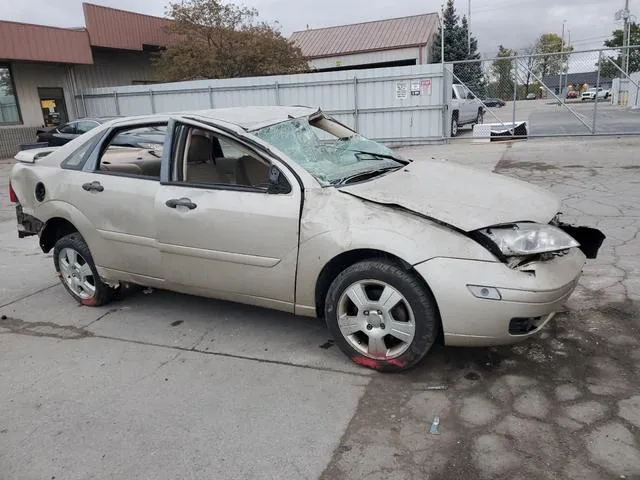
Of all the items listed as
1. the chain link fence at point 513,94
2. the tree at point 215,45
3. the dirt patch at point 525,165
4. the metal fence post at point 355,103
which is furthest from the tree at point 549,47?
the tree at point 215,45

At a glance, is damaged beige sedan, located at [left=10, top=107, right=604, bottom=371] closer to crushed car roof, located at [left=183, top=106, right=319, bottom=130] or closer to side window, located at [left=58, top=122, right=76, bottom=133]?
crushed car roof, located at [left=183, top=106, right=319, bottom=130]

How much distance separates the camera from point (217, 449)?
8.77 feet

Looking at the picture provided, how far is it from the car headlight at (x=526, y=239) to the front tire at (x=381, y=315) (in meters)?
0.49

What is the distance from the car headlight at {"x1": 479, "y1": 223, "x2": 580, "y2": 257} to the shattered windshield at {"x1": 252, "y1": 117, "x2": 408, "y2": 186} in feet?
3.31

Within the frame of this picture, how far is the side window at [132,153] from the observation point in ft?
14.1

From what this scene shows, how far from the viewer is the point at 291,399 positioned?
3080 millimetres

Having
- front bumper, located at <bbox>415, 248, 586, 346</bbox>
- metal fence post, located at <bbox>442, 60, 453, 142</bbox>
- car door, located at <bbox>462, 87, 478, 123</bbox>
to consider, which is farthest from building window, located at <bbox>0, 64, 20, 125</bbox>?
front bumper, located at <bbox>415, 248, 586, 346</bbox>

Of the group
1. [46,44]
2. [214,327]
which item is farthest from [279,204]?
[46,44]

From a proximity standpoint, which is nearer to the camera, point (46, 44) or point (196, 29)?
point (46, 44)

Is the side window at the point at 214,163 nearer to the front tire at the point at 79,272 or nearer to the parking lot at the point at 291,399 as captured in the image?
the parking lot at the point at 291,399

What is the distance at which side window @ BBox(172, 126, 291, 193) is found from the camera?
383 centimetres

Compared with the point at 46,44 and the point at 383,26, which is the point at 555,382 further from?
the point at 383,26

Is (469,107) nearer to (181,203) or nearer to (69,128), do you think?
(69,128)

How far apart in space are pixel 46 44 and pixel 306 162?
20.6m
